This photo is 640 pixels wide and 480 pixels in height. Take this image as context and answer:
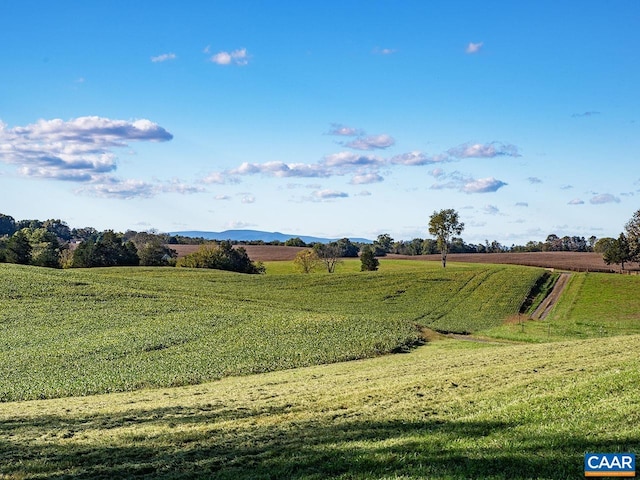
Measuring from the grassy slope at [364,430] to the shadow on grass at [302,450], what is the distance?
0.10 ft

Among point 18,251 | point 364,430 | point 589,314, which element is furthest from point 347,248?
point 364,430

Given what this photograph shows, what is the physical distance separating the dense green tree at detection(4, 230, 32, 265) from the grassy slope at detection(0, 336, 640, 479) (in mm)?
96850

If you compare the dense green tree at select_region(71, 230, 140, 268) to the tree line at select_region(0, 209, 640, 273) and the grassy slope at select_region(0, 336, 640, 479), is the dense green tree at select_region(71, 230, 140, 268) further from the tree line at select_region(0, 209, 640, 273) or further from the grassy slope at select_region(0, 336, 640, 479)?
the grassy slope at select_region(0, 336, 640, 479)

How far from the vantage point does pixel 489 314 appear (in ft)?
222

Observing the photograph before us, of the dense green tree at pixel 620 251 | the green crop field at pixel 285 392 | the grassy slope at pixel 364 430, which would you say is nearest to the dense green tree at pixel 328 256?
the dense green tree at pixel 620 251

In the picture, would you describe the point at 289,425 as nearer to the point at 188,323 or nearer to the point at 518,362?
the point at 518,362

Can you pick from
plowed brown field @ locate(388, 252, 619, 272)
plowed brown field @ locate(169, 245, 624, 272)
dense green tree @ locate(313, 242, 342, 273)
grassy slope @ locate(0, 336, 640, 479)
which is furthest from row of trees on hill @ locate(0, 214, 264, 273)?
grassy slope @ locate(0, 336, 640, 479)

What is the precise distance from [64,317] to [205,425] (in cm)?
3892

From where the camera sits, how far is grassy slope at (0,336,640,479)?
10.4 m

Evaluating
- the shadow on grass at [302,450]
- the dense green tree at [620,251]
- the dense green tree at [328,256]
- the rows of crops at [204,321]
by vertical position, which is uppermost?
the dense green tree at [620,251]

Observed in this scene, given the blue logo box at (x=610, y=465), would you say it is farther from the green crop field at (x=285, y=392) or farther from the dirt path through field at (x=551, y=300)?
the dirt path through field at (x=551, y=300)

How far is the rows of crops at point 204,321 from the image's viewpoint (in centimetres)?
3322

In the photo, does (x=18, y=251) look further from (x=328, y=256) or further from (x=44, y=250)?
(x=328, y=256)

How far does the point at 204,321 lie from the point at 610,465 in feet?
143
